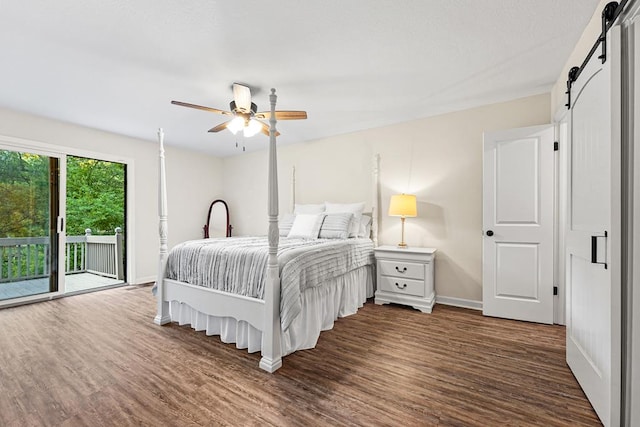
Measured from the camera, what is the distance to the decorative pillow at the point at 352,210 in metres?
3.68

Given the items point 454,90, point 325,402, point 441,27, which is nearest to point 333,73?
point 441,27

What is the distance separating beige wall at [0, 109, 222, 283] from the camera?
3719 mm

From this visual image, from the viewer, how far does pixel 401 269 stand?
3.37 meters

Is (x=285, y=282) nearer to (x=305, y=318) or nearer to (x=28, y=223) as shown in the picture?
(x=305, y=318)

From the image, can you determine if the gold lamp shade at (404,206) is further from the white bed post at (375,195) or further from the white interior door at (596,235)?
the white interior door at (596,235)

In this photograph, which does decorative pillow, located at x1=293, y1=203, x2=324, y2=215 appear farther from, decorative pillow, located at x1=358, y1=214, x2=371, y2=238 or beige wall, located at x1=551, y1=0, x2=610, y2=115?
beige wall, located at x1=551, y1=0, x2=610, y2=115

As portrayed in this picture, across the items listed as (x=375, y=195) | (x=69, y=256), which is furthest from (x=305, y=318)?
(x=69, y=256)

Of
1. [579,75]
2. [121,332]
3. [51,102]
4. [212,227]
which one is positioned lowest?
[121,332]

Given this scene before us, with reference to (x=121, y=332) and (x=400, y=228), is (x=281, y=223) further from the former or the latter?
(x=121, y=332)

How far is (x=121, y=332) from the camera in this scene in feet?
8.71

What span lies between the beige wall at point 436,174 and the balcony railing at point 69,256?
3.77 m

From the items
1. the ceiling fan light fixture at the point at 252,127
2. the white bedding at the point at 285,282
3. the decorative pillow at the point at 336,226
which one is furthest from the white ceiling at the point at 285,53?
the white bedding at the point at 285,282

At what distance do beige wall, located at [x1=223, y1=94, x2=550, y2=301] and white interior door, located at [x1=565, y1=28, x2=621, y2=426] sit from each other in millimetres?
1378

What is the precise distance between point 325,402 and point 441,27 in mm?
2605
